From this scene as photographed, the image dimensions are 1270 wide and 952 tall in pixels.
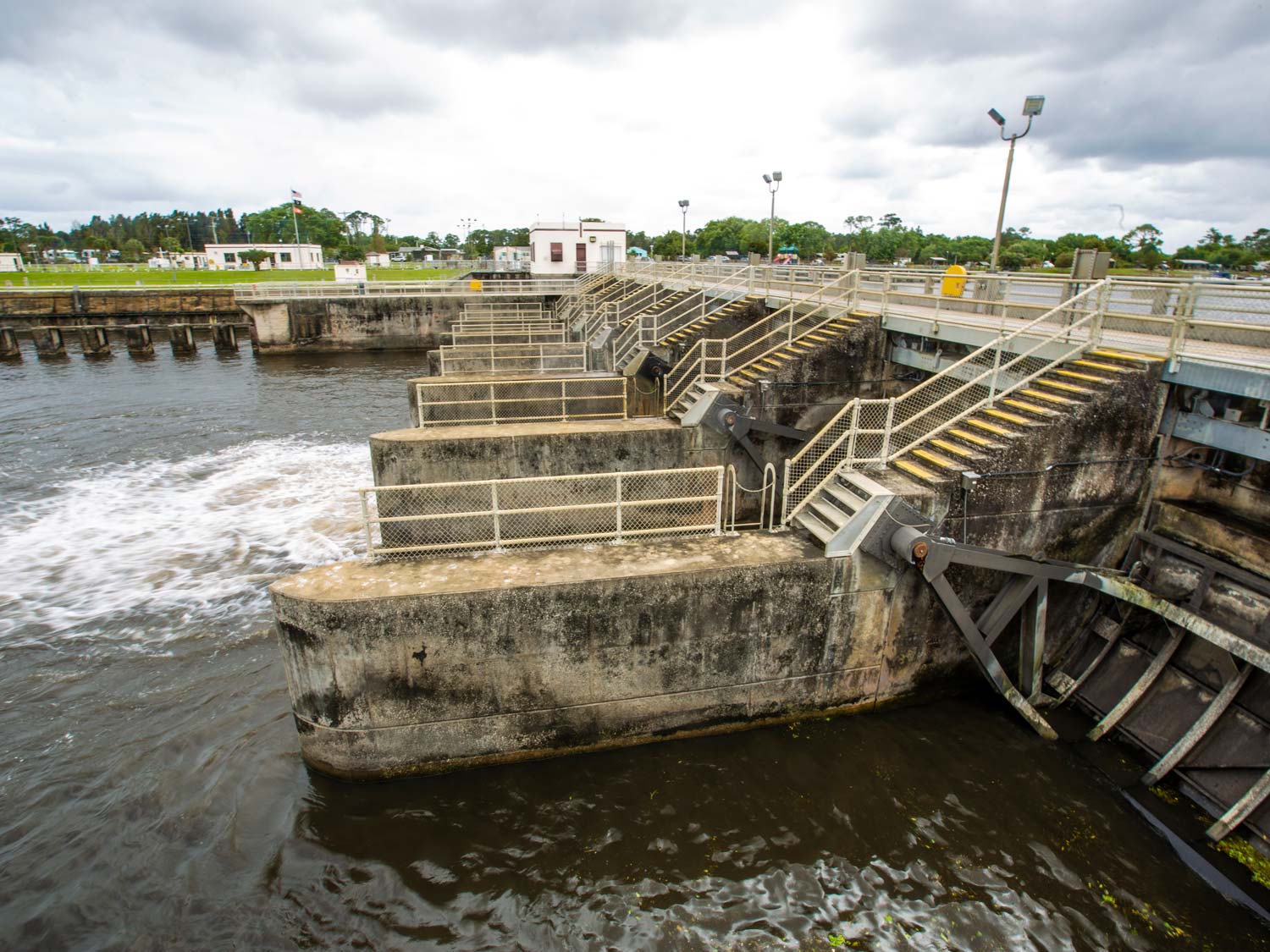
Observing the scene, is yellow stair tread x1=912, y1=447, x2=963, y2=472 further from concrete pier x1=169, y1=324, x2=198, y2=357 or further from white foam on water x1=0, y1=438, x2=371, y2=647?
concrete pier x1=169, y1=324, x2=198, y2=357

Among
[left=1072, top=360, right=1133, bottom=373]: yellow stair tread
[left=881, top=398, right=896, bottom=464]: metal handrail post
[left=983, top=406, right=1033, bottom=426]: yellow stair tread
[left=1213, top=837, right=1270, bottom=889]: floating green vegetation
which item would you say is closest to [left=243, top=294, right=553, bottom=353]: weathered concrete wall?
[left=881, top=398, right=896, bottom=464]: metal handrail post

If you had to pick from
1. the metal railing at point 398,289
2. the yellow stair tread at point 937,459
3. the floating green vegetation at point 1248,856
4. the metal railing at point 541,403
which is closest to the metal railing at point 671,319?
the metal railing at point 541,403

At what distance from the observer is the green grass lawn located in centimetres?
5528

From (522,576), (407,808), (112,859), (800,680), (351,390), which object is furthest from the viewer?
(351,390)

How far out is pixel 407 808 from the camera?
7.18 m

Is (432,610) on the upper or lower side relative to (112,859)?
upper

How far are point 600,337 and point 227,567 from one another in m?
13.6

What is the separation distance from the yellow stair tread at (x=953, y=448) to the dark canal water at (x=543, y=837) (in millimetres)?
3381

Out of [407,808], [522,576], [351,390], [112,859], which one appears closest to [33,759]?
[112,859]

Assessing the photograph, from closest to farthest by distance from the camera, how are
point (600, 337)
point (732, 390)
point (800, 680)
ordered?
point (800, 680)
point (732, 390)
point (600, 337)

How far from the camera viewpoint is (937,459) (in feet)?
28.8

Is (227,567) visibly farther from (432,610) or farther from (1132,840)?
(1132,840)

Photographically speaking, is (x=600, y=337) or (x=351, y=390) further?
(x=351, y=390)

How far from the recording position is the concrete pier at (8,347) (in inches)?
1447
